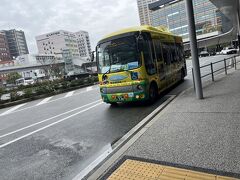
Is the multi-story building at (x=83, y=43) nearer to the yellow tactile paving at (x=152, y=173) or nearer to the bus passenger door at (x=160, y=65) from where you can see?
the bus passenger door at (x=160, y=65)

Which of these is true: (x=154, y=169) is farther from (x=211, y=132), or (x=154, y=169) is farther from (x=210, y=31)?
(x=210, y=31)

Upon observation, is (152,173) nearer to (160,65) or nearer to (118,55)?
(118,55)

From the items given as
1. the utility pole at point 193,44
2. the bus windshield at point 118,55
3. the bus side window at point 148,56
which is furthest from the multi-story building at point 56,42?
the utility pole at point 193,44

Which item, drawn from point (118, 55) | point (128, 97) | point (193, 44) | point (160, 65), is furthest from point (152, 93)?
point (193, 44)

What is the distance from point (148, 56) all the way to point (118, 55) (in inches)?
49.3

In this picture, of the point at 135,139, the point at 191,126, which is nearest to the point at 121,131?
the point at 135,139

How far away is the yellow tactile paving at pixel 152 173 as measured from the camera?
3.26 meters

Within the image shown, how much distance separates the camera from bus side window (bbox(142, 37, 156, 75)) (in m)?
8.90

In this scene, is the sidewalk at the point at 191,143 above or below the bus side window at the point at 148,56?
below

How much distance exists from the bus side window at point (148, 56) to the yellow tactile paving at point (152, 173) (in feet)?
18.4

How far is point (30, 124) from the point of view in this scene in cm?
892

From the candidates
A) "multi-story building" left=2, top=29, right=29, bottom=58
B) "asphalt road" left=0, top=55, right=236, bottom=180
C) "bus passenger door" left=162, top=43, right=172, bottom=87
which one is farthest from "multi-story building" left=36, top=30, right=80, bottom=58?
"asphalt road" left=0, top=55, right=236, bottom=180

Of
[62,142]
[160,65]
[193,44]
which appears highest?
[193,44]

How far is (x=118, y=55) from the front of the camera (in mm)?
8984
